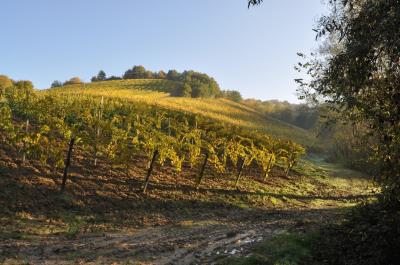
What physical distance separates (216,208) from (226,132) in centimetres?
1158

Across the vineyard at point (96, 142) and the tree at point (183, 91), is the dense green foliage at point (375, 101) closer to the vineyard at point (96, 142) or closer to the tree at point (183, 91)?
the vineyard at point (96, 142)

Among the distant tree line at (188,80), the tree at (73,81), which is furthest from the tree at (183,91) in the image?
the tree at (73,81)

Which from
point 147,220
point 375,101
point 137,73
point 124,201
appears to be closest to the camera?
point 375,101

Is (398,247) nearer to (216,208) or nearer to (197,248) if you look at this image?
(197,248)

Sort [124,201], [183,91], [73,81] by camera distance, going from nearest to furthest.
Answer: [124,201] < [183,91] < [73,81]

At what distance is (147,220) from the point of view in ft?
49.6

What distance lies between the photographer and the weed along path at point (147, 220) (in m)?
10.5

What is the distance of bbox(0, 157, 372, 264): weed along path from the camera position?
10.5 meters

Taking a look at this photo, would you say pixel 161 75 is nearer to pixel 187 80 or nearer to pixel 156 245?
pixel 187 80

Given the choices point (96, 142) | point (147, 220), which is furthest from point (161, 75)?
point (147, 220)

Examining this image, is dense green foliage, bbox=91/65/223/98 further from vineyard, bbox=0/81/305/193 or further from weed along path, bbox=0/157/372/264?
weed along path, bbox=0/157/372/264

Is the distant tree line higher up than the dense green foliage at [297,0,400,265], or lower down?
higher up

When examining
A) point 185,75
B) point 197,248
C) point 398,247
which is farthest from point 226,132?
point 185,75

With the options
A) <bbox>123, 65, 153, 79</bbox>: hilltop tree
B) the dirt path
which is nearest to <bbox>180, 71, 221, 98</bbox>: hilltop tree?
<bbox>123, 65, 153, 79</bbox>: hilltop tree
